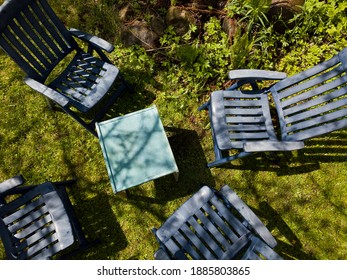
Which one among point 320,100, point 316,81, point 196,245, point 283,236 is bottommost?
point 283,236

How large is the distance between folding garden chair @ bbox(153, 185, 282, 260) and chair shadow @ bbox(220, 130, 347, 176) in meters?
0.91

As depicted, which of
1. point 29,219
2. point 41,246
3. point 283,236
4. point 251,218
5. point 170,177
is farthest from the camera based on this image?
point 170,177

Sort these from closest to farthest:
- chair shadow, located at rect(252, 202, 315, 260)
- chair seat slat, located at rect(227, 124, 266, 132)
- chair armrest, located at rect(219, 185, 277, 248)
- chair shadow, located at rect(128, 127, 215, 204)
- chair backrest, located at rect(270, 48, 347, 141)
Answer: chair armrest, located at rect(219, 185, 277, 248), chair backrest, located at rect(270, 48, 347, 141), chair seat slat, located at rect(227, 124, 266, 132), chair shadow, located at rect(252, 202, 315, 260), chair shadow, located at rect(128, 127, 215, 204)

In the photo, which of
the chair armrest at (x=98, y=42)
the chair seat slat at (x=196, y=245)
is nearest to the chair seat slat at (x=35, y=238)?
the chair seat slat at (x=196, y=245)

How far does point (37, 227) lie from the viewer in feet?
9.75

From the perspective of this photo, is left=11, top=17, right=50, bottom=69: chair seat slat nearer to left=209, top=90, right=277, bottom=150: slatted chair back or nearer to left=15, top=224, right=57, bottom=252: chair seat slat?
left=15, top=224, right=57, bottom=252: chair seat slat

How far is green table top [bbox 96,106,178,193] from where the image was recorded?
3.20 meters

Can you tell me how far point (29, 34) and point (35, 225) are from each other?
2032 millimetres

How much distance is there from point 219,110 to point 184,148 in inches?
31.7

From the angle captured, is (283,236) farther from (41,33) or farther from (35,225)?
(41,33)

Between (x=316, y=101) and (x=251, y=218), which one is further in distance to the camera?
(x=316, y=101)

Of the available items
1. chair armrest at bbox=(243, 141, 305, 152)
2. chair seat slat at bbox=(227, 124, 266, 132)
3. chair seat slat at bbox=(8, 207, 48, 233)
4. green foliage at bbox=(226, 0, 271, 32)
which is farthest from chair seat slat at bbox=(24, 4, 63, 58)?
chair armrest at bbox=(243, 141, 305, 152)

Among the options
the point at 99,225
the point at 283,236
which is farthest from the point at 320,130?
the point at 99,225

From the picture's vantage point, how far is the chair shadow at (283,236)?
352 cm
